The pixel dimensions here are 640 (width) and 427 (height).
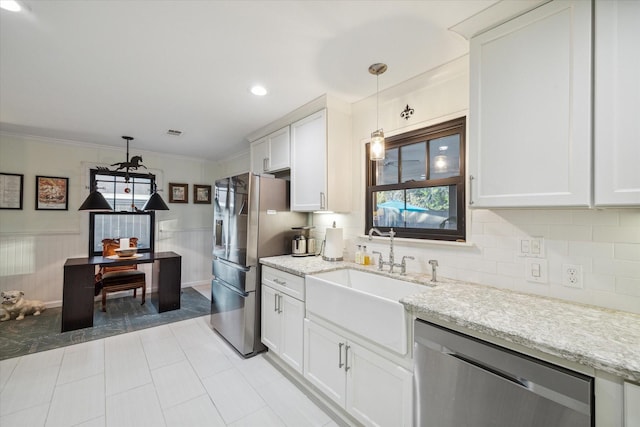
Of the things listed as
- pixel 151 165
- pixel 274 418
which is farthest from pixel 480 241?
pixel 151 165

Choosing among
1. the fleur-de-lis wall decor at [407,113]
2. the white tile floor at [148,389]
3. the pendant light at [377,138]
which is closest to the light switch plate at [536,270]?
the pendant light at [377,138]

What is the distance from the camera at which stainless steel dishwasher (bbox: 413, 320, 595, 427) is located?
93cm

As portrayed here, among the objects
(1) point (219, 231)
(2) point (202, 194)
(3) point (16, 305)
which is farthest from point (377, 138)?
(3) point (16, 305)

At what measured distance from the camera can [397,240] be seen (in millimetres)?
2271

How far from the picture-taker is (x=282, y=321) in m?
2.33

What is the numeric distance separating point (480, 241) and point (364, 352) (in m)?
1.06

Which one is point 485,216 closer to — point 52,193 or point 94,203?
point 94,203

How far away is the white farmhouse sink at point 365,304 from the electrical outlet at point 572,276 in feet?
2.38

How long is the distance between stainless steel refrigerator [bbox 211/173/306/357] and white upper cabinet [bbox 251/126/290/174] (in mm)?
304

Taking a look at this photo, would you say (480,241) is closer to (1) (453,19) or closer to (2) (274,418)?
(1) (453,19)

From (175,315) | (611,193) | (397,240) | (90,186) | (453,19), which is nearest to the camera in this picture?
(611,193)

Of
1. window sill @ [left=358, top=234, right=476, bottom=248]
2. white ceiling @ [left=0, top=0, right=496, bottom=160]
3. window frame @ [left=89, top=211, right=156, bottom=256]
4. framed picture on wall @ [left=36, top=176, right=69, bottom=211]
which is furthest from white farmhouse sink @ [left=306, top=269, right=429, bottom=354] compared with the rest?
framed picture on wall @ [left=36, top=176, right=69, bottom=211]

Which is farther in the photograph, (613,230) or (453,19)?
(453,19)

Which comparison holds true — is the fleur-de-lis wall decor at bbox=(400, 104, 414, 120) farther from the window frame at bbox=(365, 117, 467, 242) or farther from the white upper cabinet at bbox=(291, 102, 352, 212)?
the white upper cabinet at bbox=(291, 102, 352, 212)
